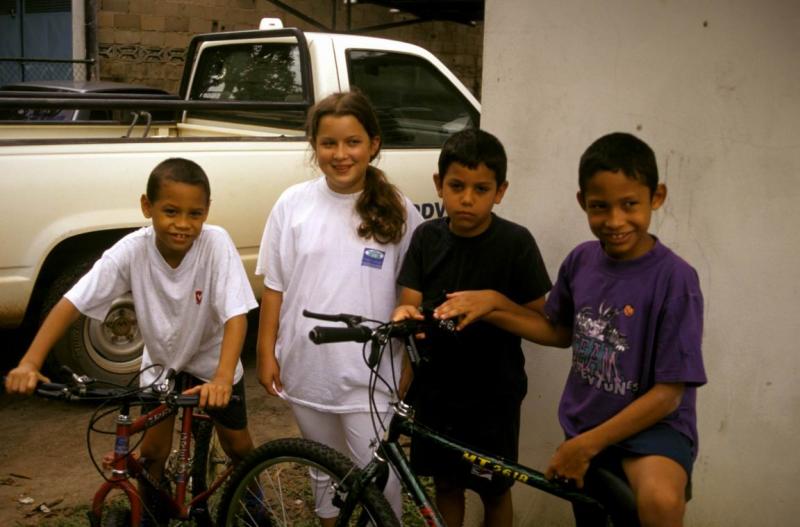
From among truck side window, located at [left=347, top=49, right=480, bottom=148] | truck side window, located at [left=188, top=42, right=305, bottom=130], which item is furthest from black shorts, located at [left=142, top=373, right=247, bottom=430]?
truck side window, located at [left=347, top=49, right=480, bottom=148]

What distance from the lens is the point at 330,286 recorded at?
2770mm

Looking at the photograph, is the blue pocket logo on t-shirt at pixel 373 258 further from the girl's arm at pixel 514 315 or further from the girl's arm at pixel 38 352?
the girl's arm at pixel 38 352

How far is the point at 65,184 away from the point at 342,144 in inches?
96.7

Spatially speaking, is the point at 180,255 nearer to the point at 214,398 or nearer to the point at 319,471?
the point at 214,398

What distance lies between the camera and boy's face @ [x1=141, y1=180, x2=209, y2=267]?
282cm

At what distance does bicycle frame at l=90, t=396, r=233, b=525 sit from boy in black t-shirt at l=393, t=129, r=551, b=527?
744 mm

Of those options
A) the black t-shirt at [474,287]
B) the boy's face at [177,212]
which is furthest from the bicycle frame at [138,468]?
the black t-shirt at [474,287]

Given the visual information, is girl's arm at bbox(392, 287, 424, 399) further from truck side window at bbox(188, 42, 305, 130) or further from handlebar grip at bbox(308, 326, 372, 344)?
truck side window at bbox(188, 42, 305, 130)

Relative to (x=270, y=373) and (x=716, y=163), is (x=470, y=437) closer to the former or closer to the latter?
(x=270, y=373)

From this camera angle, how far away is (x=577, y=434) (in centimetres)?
235

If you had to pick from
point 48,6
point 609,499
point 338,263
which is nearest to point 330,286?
point 338,263

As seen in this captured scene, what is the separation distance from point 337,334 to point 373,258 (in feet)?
2.07

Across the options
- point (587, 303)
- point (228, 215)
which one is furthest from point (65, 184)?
point (587, 303)

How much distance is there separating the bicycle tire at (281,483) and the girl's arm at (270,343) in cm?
27
